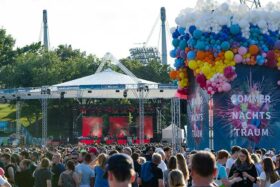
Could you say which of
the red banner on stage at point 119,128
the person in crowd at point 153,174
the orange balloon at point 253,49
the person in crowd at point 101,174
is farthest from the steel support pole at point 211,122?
the red banner on stage at point 119,128

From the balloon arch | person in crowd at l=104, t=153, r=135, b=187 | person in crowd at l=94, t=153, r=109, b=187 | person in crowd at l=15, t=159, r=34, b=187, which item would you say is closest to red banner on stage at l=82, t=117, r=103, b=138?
the balloon arch

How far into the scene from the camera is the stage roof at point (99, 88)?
43.7m

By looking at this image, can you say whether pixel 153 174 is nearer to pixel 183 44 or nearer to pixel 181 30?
pixel 183 44

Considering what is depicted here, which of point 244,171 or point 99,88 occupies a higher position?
point 99,88

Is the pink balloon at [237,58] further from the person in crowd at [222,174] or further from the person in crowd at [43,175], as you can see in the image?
the person in crowd at [43,175]

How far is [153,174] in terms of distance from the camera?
47.2 ft

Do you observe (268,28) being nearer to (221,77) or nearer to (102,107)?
(221,77)

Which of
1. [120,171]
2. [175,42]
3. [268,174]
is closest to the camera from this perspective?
[120,171]

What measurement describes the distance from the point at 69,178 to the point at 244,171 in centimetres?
Result: 394

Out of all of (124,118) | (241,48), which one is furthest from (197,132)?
(124,118)

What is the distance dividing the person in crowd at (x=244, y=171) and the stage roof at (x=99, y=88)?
96.6ft

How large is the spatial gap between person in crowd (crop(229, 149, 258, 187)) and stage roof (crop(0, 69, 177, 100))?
29.4 m

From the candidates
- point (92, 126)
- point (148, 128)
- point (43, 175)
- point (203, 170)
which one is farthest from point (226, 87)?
point (92, 126)

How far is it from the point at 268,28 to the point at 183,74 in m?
3.77
